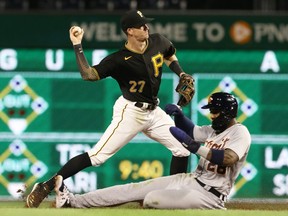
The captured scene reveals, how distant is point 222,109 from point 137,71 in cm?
93

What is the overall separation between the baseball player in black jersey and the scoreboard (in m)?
1.71

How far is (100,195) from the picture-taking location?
7688mm

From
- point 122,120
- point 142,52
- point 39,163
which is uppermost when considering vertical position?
point 142,52

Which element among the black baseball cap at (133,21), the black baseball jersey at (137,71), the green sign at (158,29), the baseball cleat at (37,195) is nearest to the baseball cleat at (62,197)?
the baseball cleat at (37,195)

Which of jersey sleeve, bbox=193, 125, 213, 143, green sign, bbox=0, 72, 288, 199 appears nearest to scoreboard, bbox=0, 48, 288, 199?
green sign, bbox=0, 72, 288, 199

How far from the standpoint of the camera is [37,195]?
7777mm

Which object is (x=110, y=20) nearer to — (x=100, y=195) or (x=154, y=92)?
(x=154, y=92)

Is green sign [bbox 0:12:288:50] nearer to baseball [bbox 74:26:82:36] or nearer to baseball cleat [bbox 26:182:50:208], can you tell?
baseball [bbox 74:26:82:36]

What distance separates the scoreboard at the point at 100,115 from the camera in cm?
998

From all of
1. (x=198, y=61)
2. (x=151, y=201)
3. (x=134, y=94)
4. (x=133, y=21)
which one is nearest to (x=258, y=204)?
(x=198, y=61)

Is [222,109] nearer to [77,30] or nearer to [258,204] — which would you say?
[77,30]

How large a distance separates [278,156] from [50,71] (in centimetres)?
227

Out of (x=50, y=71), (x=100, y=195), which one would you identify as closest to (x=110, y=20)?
(x=50, y=71)

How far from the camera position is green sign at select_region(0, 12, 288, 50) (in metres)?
9.88
